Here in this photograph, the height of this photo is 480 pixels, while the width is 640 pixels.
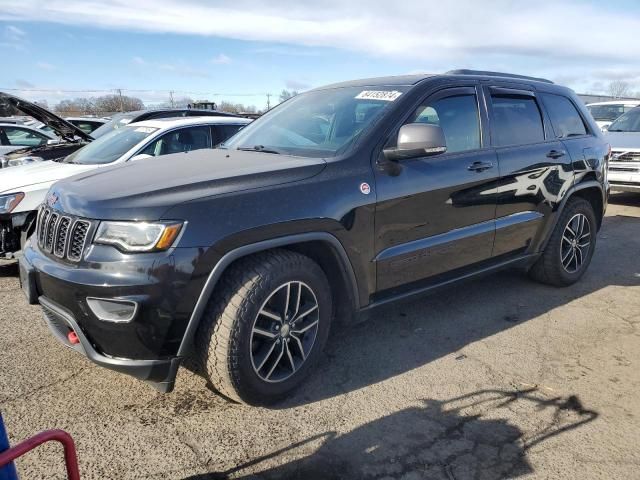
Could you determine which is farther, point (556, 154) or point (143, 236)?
point (556, 154)

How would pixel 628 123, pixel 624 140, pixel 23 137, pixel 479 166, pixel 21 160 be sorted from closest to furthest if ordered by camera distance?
pixel 479 166 < pixel 21 160 < pixel 624 140 < pixel 628 123 < pixel 23 137

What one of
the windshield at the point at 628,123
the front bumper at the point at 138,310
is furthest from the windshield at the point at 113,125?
the windshield at the point at 628,123

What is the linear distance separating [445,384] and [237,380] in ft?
4.28

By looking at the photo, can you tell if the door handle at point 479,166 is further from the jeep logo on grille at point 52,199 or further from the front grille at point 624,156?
the front grille at point 624,156

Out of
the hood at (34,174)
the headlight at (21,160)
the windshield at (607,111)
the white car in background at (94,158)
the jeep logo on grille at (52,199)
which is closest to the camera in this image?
the jeep logo on grille at (52,199)

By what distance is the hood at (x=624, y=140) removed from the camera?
895 centimetres

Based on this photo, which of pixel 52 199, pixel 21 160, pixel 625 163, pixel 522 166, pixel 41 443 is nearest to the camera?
pixel 41 443

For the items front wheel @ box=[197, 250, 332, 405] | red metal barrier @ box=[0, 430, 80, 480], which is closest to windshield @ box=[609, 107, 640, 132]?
front wheel @ box=[197, 250, 332, 405]

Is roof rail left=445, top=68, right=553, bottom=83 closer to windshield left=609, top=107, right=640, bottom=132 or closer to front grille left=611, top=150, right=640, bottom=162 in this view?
front grille left=611, top=150, right=640, bottom=162

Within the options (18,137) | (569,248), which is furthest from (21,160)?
(569,248)

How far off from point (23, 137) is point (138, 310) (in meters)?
9.75

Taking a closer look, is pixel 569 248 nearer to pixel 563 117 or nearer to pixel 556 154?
pixel 556 154

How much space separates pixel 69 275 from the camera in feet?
8.52

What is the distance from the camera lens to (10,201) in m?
4.84
